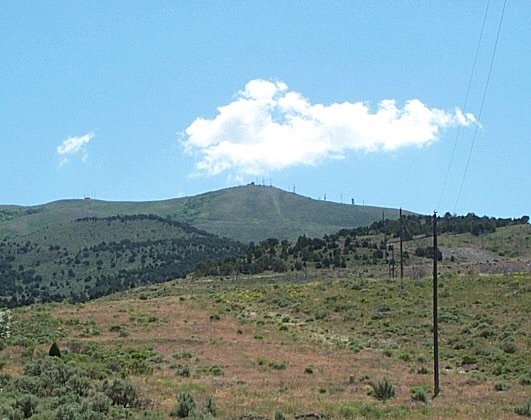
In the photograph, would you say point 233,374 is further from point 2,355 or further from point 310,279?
point 310,279

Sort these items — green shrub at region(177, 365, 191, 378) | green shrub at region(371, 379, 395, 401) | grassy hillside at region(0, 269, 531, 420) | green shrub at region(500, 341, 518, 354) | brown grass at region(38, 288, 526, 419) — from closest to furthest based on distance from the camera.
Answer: grassy hillside at region(0, 269, 531, 420), brown grass at region(38, 288, 526, 419), green shrub at region(371, 379, 395, 401), green shrub at region(177, 365, 191, 378), green shrub at region(500, 341, 518, 354)

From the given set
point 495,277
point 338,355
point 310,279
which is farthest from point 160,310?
point 310,279

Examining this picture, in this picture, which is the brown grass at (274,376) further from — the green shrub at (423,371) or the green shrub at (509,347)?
the green shrub at (509,347)

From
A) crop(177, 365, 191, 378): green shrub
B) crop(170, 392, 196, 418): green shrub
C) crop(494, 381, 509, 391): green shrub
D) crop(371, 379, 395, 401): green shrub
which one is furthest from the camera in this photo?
crop(177, 365, 191, 378): green shrub

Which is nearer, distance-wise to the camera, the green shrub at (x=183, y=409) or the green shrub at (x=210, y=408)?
the green shrub at (x=183, y=409)

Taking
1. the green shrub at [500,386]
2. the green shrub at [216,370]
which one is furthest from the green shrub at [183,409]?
the green shrub at [500,386]

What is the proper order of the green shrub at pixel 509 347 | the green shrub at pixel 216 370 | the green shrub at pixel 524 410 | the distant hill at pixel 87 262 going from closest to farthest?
1. the green shrub at pixel 524 410
2. the green shrub at pixel 216 370
3. the green shrub at pixel 509 347
4. the distant hill at pixel 87 262

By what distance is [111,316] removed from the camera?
52.2 metres

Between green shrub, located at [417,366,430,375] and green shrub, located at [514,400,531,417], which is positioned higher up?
green shrub, located at [514,400,531,417]

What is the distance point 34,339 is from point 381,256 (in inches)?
2864

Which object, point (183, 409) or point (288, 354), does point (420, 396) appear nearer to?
point (183, 409)

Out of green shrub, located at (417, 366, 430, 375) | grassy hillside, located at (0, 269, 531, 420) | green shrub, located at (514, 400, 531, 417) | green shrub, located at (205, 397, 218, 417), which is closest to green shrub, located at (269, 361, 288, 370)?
grassy hillside, located at (0, 269, 531, 420)

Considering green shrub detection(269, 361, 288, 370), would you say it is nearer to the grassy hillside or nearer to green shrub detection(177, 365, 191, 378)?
the grassy hillside

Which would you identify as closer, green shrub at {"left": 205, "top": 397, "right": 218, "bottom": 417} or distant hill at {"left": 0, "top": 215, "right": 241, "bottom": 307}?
green shrub at {"left": 205, "top": 397, "right": 218, "bottom": 417}
